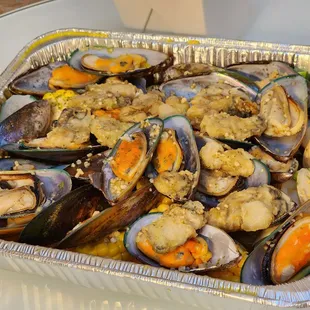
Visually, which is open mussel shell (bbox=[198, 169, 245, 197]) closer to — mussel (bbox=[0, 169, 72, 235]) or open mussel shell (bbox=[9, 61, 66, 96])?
mussel (bbox=[0, 169, 72, 235])

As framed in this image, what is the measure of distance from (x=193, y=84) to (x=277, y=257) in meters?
0.91

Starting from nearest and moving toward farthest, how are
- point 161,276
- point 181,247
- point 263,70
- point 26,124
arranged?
point 161,276
point 181,247
point 26,124
point 263,70

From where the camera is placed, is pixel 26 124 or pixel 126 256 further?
pixel 26 124

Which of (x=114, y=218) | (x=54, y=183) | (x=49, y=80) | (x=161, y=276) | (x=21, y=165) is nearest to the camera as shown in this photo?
(x=161, y=276)

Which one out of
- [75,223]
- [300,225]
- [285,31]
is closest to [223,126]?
[300,225]

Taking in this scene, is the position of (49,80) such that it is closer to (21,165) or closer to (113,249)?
(21,165)

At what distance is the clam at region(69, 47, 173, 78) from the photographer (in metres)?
2.21

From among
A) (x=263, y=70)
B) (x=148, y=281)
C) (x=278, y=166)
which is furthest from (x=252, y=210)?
(x=263, y=70)

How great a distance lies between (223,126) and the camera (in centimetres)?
180

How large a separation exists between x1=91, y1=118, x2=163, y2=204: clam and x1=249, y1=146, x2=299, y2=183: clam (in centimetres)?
38

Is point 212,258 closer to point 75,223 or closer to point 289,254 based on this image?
point 289,254

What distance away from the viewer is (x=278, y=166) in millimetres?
1759

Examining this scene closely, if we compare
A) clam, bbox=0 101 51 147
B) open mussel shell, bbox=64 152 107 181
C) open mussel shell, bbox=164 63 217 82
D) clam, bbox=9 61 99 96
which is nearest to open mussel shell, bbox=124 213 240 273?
open mussel shell, bbox=64 152 107 181

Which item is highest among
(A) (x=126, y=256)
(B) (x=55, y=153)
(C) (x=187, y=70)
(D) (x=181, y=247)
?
(C) (x=187, y=70)
